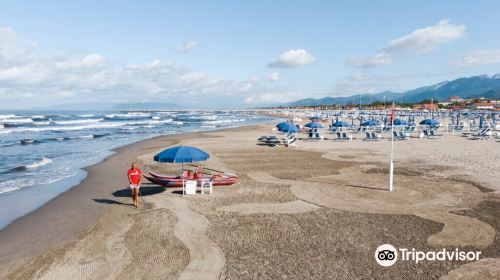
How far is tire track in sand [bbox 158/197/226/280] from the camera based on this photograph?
7.25 m

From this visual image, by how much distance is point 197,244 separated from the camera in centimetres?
867

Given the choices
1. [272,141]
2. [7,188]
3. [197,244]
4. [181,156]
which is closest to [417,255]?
[197,244]

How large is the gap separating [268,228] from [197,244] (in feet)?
6.57

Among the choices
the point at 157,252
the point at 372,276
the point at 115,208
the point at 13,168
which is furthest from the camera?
the point at 13,168

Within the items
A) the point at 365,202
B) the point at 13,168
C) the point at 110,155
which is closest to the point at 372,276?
the point at 365,202

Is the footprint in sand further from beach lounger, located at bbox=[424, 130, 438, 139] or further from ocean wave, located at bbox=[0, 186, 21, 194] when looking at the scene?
beach lounger, located at bbox=[424, 130, 438, 139]

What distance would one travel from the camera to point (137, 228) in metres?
9.97

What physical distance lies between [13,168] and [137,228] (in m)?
14.5

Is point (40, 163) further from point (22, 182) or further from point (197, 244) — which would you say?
point (197, 244)

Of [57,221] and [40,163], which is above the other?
[40,163]

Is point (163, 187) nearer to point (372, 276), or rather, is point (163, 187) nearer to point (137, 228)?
point (137, 228)

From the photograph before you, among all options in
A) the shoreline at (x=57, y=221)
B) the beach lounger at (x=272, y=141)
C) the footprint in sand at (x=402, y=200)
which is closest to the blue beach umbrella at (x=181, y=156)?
the footprint in sand at (x=402, y=200)

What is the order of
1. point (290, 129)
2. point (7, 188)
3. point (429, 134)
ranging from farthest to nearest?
point (429, 134), point (290, 129), point (7, 188)

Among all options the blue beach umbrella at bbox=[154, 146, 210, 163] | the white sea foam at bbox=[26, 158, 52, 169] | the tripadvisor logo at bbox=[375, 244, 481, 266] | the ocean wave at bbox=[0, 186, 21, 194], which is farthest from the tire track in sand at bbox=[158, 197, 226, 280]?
the white sea foam at bbox=[26, 158, 52, 169]
